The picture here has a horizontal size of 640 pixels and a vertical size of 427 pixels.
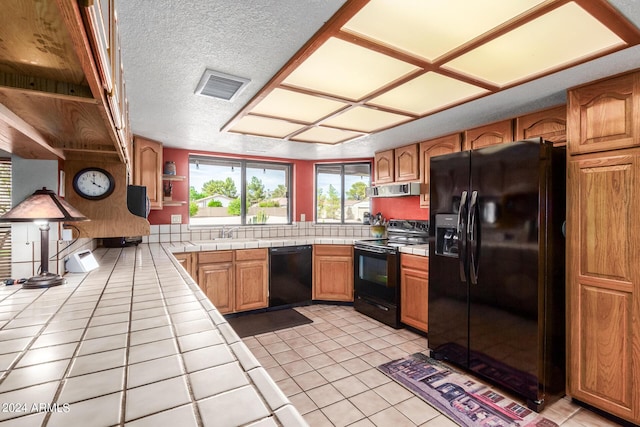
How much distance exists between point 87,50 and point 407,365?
8.84 ft

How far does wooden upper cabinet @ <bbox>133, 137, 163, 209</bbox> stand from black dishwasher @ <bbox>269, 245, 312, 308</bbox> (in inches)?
57.3

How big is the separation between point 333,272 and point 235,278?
1.25 meters

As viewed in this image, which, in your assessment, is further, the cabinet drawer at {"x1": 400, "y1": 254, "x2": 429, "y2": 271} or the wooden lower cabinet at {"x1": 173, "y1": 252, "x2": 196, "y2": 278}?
the wooden lower cabinet at {"x1": 173, "y1": 252, "x2": 196, "y2": 278}

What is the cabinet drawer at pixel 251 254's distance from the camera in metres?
3.59

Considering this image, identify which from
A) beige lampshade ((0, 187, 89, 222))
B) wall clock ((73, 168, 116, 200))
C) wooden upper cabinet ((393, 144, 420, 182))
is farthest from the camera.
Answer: wooden upper cabinet ((393, 144, 420, 182))

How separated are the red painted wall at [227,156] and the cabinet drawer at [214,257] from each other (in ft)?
2.52

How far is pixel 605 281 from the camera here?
185 centimetres

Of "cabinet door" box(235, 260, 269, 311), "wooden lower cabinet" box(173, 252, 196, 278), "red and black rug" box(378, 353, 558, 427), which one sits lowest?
"red and black rug" box(378, 353, 558, 427)

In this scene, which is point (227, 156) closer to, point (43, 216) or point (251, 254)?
point (251, 254)

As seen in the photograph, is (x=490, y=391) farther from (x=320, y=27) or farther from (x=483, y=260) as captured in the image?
(x=320, y=27)

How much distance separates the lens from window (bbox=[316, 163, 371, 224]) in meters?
4.64

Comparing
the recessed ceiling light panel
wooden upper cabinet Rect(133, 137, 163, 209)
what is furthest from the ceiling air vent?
wooden upper cabinet Rect(133, 137, 163, 209)

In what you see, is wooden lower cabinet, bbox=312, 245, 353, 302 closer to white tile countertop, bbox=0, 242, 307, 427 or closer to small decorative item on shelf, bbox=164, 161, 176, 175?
small decorative item on shelf, bbox=164, 161, 176, 175

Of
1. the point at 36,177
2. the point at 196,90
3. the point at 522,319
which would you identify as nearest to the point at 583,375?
the point at 522,319
